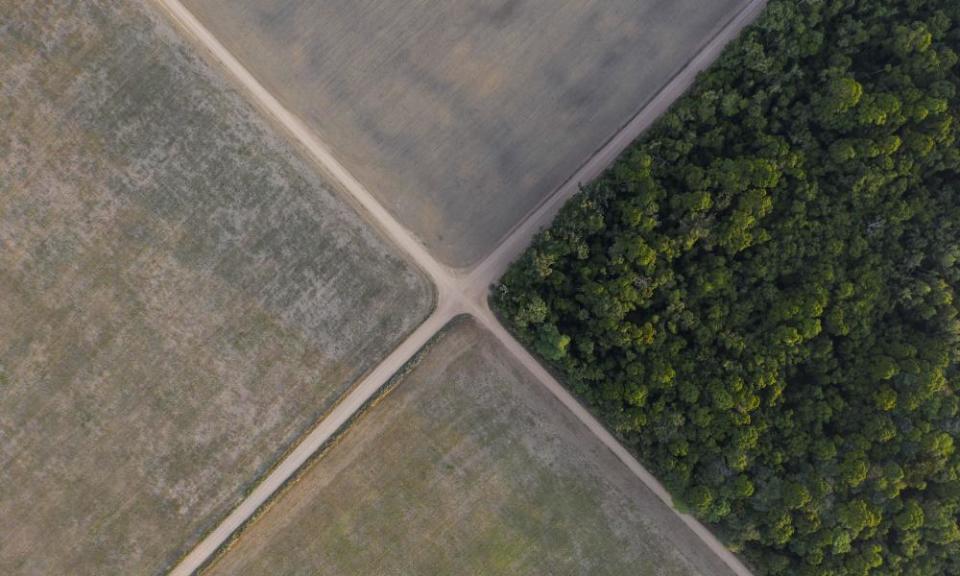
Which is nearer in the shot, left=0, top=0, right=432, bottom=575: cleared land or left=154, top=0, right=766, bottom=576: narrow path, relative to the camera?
left=0, top=0, right=432, bottom=575: cleared land

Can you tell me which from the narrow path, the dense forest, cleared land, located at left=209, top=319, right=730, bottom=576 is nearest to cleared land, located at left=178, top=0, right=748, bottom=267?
the narrow path

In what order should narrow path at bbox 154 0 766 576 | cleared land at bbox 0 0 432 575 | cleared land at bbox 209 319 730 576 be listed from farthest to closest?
cleared land at bbox 209 319 730 576, narrow path at bbox 154 0 766 576, cleared land at bbox 0 0 432 575

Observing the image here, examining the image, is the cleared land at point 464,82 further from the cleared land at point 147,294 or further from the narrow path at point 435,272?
the cleared land at point 147,294

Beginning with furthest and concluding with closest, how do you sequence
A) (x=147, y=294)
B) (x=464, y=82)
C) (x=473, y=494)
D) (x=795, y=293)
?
(x=464, y=82), (x=473, y=494), (x=147, y=294), (x=795, y=293)

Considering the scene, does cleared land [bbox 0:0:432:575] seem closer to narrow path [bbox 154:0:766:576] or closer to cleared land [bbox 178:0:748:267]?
narrow path [bbox 154:0:766:576]

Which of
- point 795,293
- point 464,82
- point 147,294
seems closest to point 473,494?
point 795,293

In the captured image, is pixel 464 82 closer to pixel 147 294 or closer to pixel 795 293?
pixel 147 294

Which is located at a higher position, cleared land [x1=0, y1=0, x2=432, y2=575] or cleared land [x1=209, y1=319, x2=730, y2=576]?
cleared land [x1=0, y1=0, x2=432, y2=575]

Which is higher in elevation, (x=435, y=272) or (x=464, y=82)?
(x=464, y=82)
